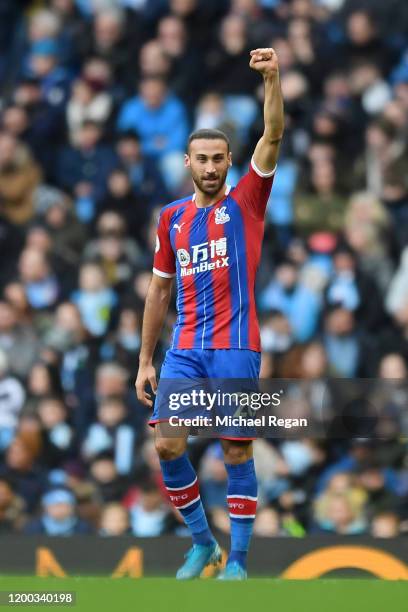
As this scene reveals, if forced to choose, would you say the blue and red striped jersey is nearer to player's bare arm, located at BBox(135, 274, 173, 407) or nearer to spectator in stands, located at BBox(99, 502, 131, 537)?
player's bare arm, located at BBox(135, 274, 173, 407)

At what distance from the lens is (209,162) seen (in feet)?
22.2

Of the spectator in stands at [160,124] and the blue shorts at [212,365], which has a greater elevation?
the spectator in stands at [160,124]

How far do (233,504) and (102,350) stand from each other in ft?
13.0

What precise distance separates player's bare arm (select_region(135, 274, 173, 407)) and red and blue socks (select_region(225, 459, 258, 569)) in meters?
0.66

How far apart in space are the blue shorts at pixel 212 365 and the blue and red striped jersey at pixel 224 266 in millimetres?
32

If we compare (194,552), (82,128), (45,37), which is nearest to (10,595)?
(194,552)

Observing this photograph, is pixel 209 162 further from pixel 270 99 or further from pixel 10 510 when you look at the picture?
pixel 10 510

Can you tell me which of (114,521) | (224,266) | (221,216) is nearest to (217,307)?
(224,266)

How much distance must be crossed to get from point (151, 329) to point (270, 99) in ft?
4.61

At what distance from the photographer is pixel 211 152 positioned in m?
6.77

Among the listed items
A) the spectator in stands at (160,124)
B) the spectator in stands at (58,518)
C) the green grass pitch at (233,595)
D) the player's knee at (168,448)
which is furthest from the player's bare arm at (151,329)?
the spectator in stands at (160,124)

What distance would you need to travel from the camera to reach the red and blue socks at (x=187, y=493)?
6.90m

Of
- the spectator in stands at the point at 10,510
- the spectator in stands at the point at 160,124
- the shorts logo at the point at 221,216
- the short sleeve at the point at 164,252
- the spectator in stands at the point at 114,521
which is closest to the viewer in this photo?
the shorts logo at the point at 221,216

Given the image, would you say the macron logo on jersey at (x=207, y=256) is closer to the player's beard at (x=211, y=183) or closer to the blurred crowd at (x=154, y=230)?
the player's beard at (x=211, y=183)
